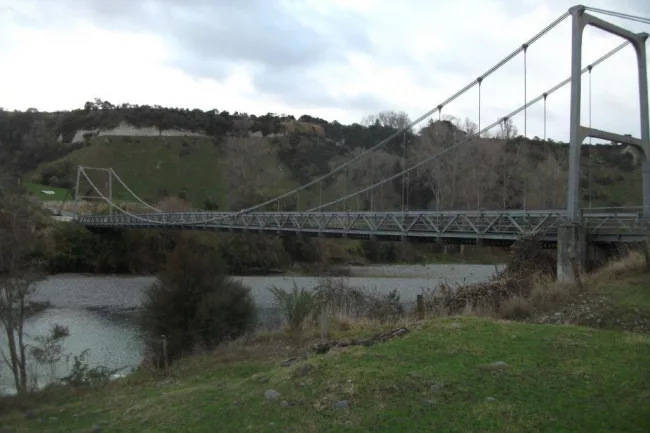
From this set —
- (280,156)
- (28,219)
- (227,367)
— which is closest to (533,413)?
(227,367)

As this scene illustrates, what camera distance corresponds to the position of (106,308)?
21.6 metres

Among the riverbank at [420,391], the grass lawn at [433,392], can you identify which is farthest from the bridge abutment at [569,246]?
the grass lawn at [433,392]

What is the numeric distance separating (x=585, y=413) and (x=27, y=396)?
23.1 feet

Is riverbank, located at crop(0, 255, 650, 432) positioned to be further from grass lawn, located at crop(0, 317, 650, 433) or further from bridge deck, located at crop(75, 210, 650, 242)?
bridge deck, located at crop(75, 210, 650, 242)

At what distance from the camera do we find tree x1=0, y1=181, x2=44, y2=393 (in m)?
9.34

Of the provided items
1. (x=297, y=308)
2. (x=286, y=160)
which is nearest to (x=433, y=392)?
(x=297, y=308)

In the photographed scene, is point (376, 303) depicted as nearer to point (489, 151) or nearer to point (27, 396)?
point (27, 396)

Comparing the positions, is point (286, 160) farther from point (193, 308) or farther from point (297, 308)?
point (297, 308)

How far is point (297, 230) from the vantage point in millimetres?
25203

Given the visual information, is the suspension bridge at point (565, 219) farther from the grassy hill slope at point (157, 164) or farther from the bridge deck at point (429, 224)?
the grassy hill slope at point (157, 164)

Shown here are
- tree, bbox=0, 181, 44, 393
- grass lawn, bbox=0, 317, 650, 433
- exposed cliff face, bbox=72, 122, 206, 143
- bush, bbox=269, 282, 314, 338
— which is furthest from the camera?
exposed cliff face, bbox=72, 122, 206, 143

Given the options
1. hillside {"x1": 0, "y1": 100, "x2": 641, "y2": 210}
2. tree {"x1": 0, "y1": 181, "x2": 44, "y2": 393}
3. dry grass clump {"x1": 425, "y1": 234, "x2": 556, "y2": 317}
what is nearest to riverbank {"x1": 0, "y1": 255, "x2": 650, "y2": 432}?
dry grass clump {"x1": 425, "y1": 234, "x2": 556, "y2": 317}

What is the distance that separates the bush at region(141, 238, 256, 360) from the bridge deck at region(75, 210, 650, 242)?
7.24 m

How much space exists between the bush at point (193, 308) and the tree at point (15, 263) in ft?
7.31
